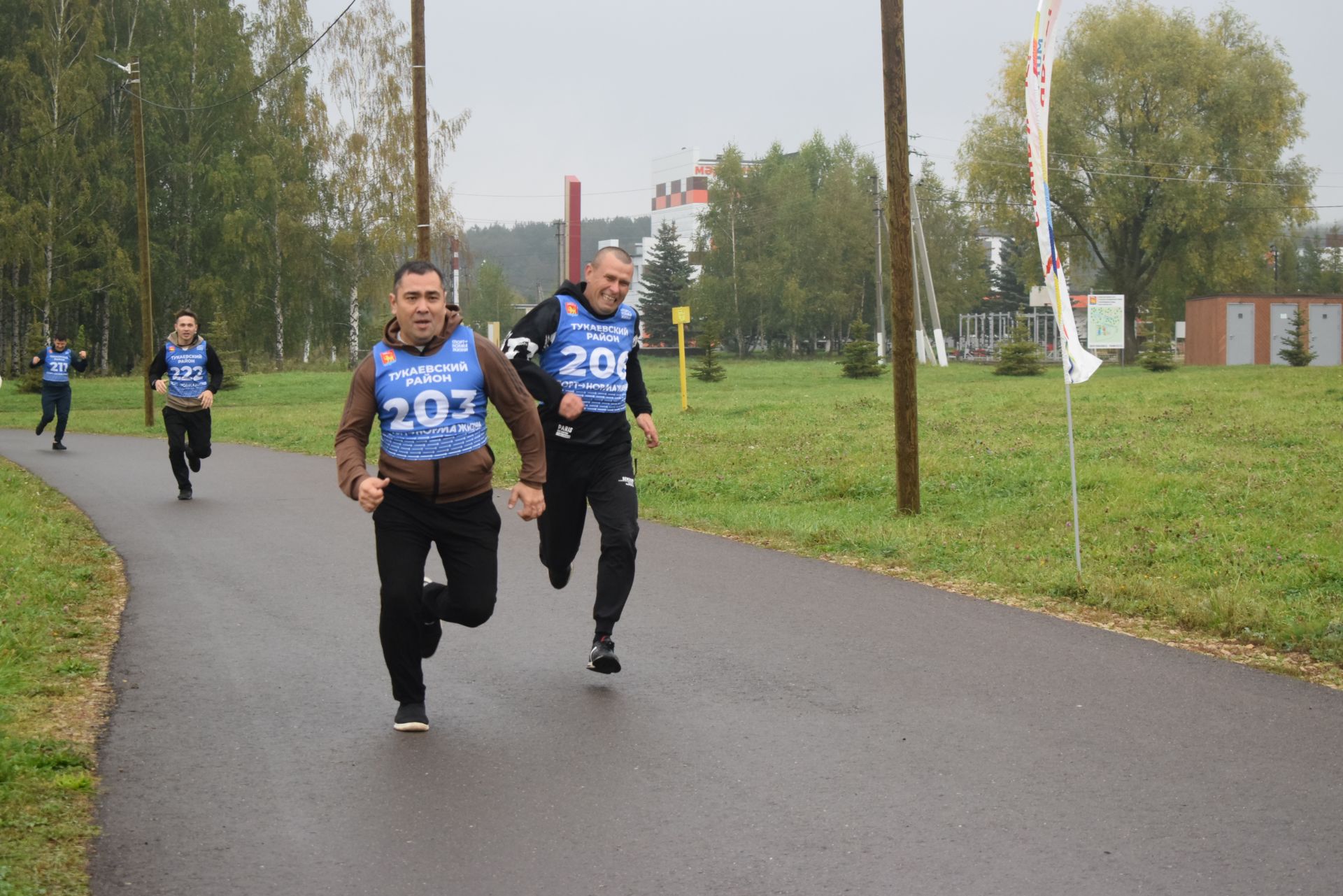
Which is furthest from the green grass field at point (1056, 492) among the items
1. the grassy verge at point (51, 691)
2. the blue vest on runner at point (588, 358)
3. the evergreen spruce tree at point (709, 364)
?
the evergreen spruce tree at point (709, 364)

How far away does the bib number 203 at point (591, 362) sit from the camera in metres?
6.81

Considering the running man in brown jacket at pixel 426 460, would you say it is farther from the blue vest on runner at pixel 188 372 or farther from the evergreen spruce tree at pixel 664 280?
the evergreen spruce tree at pixel 664 280

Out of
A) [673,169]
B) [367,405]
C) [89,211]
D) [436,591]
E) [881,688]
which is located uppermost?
[673,169]

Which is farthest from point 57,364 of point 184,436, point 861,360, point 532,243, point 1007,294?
point 532,243

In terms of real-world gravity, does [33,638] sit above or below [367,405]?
below

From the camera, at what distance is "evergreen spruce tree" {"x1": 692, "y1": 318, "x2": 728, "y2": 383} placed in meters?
47.5

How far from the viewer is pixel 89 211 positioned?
5209cm

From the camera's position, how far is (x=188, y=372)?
47.9 feet

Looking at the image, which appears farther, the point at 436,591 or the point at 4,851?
the point at 436,591

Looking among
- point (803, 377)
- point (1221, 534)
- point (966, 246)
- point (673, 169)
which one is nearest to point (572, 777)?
point (1221, 534)

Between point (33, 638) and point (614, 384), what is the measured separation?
3.31 meters

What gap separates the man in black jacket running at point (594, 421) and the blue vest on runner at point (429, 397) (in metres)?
0.91

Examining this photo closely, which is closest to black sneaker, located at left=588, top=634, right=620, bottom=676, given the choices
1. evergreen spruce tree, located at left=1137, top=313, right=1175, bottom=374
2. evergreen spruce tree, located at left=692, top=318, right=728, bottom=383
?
evergreen spruce tree, located at left=692, top=318, right=728, bottom=383

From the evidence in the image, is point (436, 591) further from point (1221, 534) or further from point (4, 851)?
point (1221, 534)
